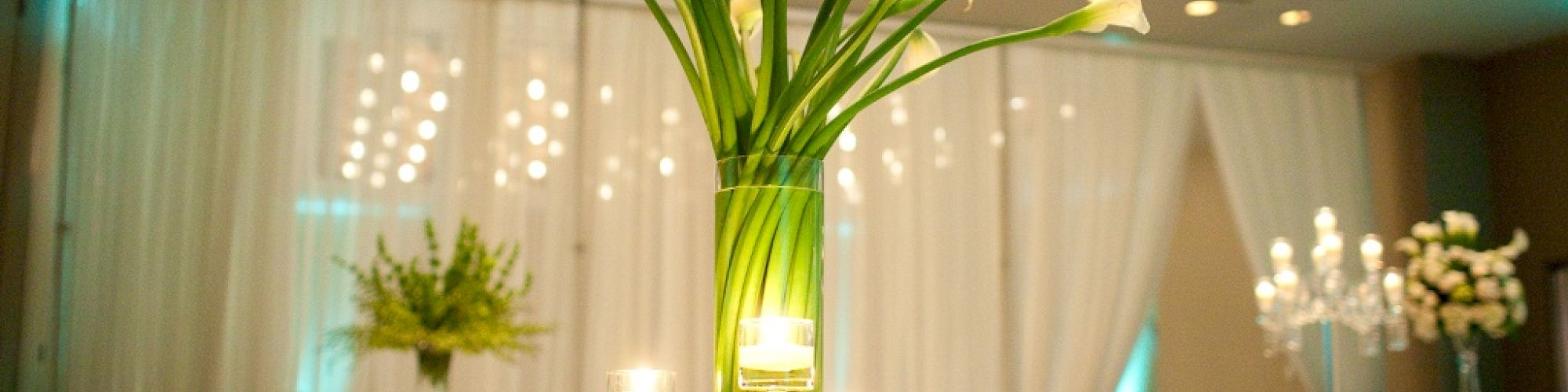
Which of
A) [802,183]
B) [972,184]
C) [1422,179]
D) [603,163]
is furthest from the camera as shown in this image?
[1422,179]

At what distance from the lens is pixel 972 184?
659cm

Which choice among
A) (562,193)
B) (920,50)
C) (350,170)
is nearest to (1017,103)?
(562,193)

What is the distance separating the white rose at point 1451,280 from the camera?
4852 mm

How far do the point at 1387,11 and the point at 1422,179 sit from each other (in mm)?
1201

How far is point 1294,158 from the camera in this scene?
7.19 metres

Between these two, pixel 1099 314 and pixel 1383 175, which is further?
pixel 1383 175

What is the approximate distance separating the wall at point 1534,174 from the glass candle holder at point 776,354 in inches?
269

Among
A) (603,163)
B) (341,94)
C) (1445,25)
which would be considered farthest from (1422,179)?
(341,94)

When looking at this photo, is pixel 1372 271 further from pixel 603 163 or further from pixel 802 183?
pixel 802 183

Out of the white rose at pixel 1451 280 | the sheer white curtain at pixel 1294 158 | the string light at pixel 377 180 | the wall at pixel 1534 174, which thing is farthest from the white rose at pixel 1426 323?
the string light at pixel 377 180

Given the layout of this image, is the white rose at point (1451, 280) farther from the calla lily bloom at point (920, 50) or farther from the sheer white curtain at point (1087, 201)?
the calla lily bloom at point (920, 50)

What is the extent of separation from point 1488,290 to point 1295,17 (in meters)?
1.99

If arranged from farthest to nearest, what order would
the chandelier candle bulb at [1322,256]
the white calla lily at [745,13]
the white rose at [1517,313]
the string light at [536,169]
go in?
the string light at [536,169] → the chandelier candle bulb at [1322,256] → the white rose at [1517,313] → the white calla lily at [745,13]

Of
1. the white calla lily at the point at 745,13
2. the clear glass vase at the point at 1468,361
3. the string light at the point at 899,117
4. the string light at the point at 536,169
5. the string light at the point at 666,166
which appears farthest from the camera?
the string light at the point at 899,117
